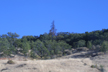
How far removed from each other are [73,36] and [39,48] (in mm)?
16698

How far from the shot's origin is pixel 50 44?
125 ft

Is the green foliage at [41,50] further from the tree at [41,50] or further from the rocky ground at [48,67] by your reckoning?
the rocky ground at [48,67]

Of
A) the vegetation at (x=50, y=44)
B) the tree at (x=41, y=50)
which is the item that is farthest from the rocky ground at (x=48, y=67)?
the tree at (x=41, y=50)

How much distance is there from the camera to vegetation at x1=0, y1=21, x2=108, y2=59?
33.0 m

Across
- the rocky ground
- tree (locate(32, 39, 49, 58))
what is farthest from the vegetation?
the rocky ground

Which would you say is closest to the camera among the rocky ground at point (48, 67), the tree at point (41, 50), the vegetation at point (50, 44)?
the rocky ground at point (48, 67)

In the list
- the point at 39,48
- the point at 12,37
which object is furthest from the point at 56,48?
A: the point at 12,37

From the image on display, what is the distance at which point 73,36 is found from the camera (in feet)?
157

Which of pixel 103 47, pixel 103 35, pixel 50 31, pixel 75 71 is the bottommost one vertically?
pixel 75 71

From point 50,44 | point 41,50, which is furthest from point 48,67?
point 50,44

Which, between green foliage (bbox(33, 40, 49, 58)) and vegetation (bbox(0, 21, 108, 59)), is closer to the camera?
vegetation (bbox(0, 21, 108, 59))

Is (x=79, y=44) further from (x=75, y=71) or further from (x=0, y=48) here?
(x=75, y=71)

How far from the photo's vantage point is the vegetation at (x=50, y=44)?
108ft

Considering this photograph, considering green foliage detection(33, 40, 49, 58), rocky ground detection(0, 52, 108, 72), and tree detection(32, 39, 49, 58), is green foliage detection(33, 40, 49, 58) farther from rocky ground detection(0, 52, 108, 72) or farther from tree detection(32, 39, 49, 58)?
rocky ground detection(0, 52, 108, 72)
